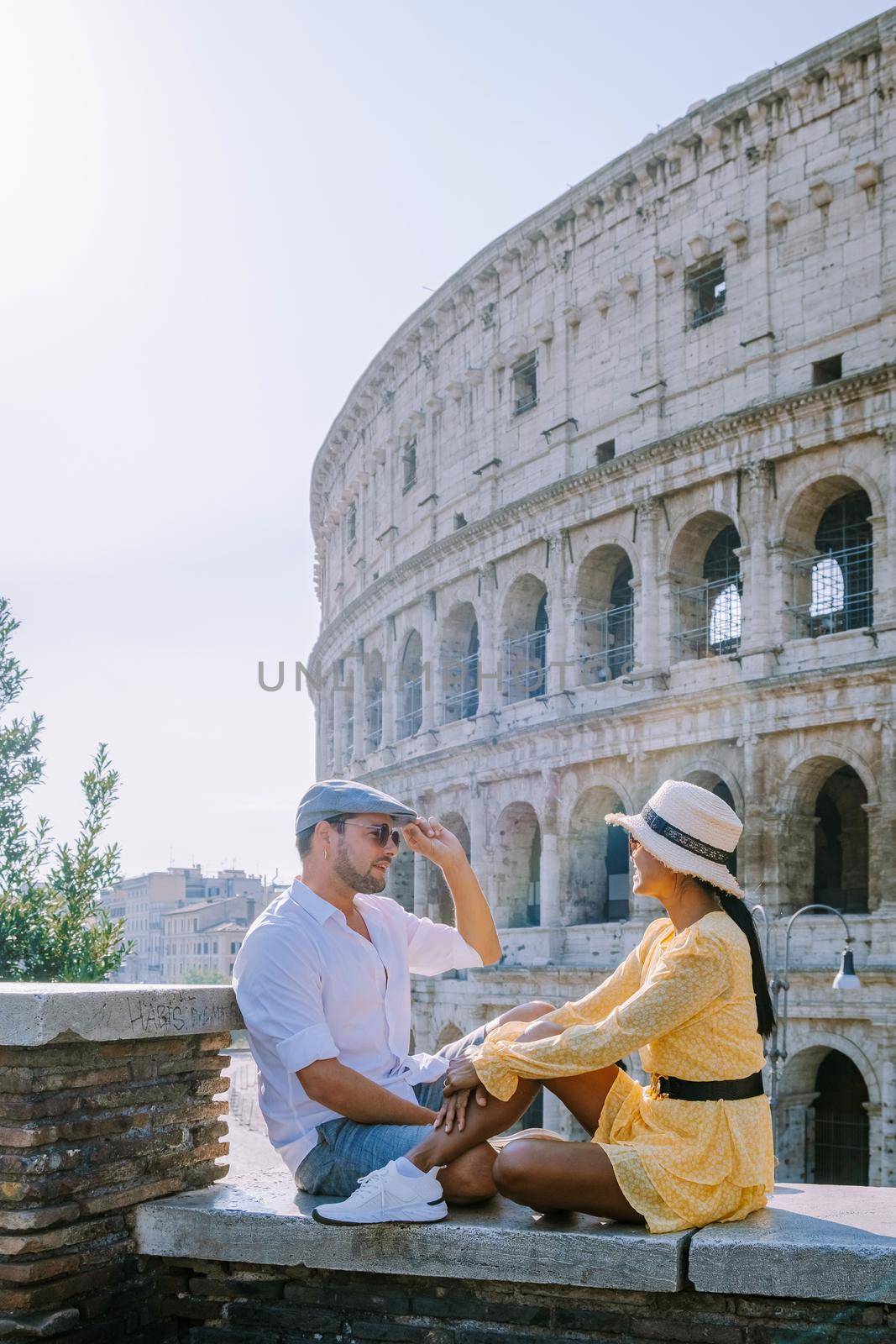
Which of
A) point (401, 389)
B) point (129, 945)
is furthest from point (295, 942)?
point (401, 389)

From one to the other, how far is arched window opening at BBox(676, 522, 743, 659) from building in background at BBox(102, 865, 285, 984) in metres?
63.4

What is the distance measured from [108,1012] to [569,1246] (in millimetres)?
1325

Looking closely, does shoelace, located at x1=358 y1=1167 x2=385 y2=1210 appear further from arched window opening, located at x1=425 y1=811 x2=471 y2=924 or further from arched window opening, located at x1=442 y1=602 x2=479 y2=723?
arched window opening, located at x1=442 y1=602 x2=479 y2=723

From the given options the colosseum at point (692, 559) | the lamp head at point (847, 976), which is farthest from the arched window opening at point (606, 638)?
the lamp head at point (847, 976)

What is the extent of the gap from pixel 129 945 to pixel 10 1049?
1005 centimetres

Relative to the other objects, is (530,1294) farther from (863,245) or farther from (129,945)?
(863,245)

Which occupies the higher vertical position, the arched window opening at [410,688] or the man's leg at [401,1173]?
the arched window opening at [410,688]

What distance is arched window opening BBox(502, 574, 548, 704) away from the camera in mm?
23422

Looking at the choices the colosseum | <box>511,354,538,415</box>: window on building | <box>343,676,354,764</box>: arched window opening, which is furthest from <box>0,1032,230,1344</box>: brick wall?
<box>343,676,354,764</box>: arched window opening

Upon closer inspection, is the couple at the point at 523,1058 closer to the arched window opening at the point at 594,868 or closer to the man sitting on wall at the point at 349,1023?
the man sitting on wall at the point at 349,1023

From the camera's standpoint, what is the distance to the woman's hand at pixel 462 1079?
3.70 m

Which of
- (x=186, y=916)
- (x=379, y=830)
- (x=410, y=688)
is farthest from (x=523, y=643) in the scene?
(x=186, y=916)

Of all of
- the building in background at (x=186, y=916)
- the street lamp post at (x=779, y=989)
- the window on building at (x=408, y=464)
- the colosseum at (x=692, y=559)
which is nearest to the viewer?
the street lamp post at (x=779, y=989)

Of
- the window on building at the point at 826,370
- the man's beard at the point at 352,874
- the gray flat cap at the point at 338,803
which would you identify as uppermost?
the window on building at the point at 826,370
